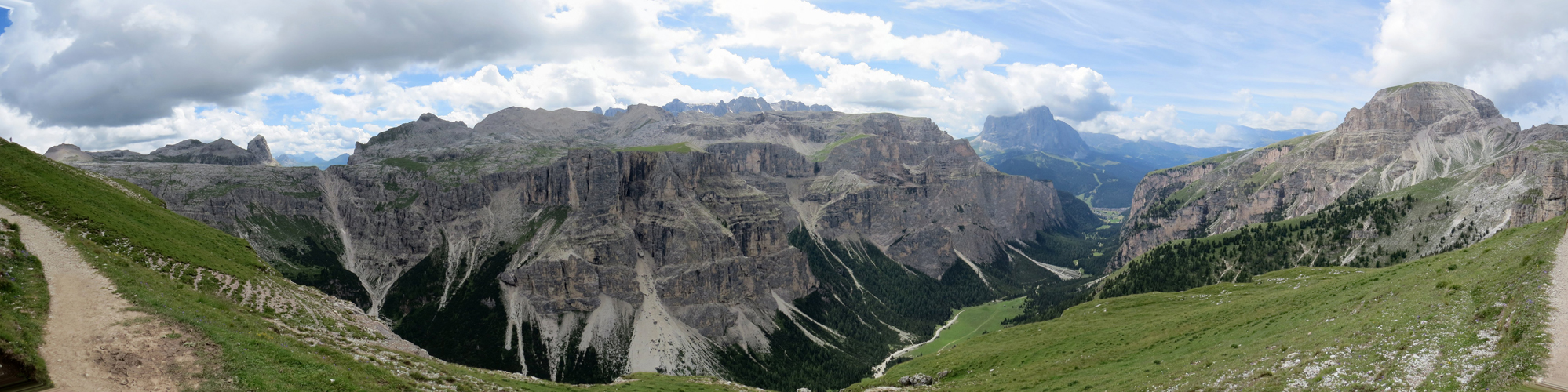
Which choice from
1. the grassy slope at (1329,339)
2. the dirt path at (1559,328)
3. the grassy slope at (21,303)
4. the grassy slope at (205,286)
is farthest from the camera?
the grassy slope at (205,286)

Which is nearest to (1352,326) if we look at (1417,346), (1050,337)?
(1417,346)

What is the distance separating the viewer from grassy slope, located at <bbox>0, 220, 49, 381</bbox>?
31.6m

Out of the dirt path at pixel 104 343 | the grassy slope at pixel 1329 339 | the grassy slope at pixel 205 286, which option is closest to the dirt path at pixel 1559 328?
the grassy slope at pixel 1329 339

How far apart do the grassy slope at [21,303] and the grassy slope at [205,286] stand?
358 cm

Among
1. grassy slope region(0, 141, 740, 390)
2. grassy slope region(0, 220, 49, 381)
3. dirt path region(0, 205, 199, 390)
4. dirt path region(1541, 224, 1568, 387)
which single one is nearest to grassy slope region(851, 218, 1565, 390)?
dirt path region(1541, 224, 1568, 387)

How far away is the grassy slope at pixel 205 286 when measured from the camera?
39438 mm

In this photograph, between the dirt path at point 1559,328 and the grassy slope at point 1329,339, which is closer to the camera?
the dirt path at point 1559,328

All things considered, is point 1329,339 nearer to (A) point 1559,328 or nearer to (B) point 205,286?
(A) point 1559,328

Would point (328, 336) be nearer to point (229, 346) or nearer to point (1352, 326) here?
point (229, 346)

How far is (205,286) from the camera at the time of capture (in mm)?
55094

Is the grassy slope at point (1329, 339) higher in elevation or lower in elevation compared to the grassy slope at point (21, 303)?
lower

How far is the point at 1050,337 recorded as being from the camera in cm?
11244

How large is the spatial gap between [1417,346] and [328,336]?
78.9 metres

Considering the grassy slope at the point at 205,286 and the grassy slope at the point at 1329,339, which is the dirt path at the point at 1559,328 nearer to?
the grassy slope at the point at 1329,339
